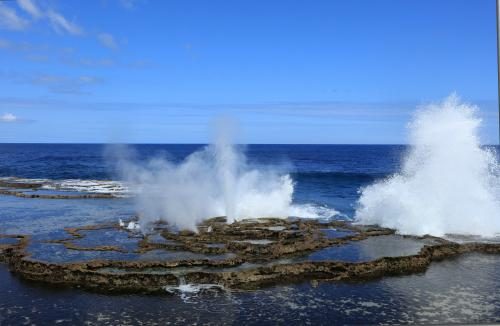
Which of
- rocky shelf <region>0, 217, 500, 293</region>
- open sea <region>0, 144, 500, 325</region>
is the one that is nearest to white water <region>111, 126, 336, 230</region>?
rocky shelf <region>0, 217, 500, 293</region>

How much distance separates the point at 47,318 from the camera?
8469 millimetres

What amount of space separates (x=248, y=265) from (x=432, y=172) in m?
9.64

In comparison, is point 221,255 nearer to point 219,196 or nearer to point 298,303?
point 298,303

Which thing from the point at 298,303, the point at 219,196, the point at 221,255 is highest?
the point at 219,196

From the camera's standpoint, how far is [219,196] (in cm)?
A: 2172

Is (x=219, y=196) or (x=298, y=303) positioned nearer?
(x=298, y=303)

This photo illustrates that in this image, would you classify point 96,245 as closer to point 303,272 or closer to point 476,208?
point 303,272

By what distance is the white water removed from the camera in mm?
19359

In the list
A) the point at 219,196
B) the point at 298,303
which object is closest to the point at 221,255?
the point at 298,303

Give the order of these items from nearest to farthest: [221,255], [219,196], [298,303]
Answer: [298,303], [221,255], [219,196]

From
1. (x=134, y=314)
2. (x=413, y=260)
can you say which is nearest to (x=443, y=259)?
(x=413, y=260)

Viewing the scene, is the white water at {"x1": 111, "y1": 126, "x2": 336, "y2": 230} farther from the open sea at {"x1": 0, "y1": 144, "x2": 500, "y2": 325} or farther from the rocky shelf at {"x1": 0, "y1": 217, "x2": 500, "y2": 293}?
the open sea at {"x1": 0, "y1": 144, "x2": 500, "y2": 325}

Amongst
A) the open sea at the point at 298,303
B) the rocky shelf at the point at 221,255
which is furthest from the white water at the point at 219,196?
the open sea at the point at 298,303

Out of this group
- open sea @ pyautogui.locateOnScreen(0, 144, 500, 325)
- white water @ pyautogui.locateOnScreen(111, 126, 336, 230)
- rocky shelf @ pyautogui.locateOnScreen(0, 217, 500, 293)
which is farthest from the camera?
white water @ pyautogui.locateOnScreen(111, 126, 336, 230)
